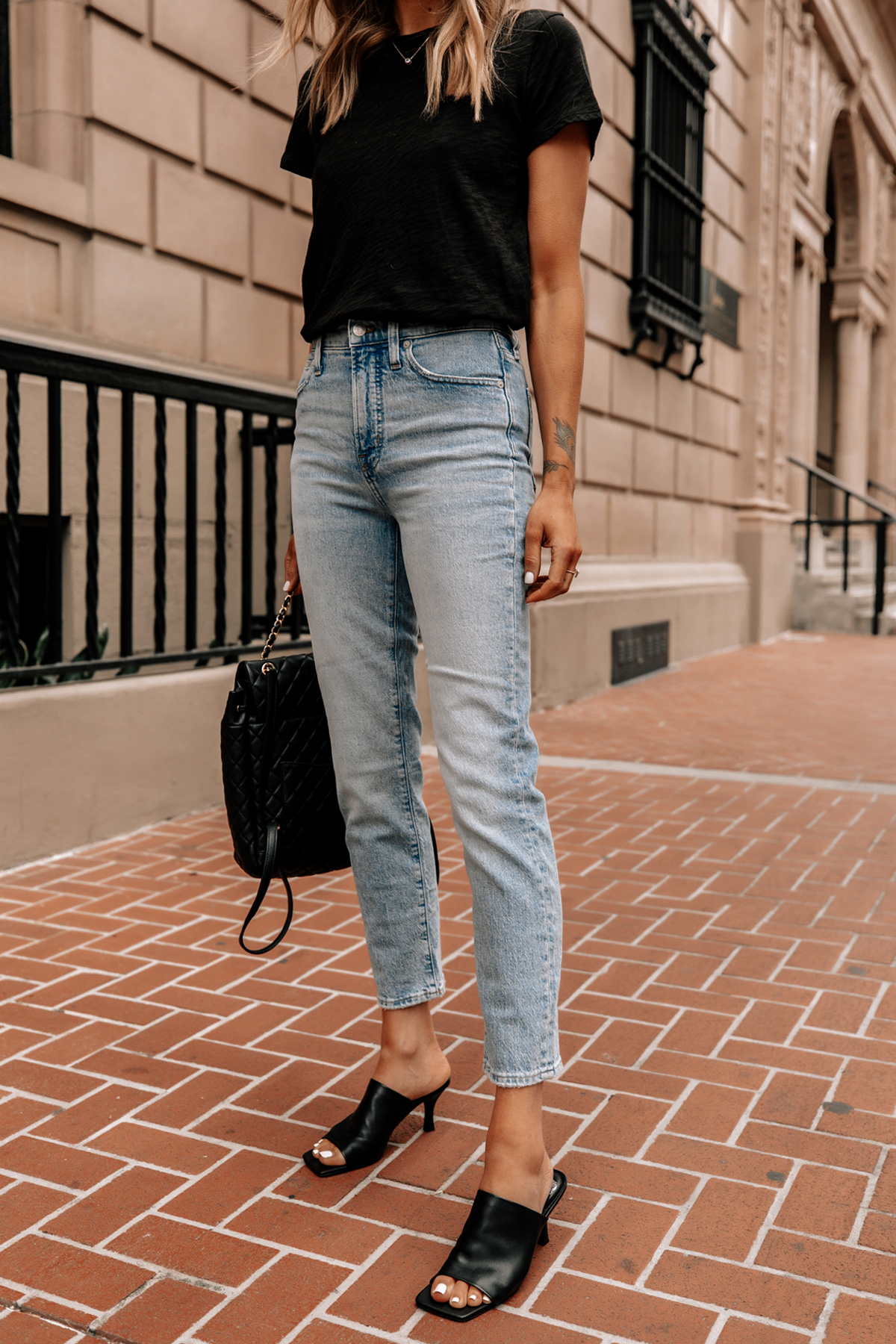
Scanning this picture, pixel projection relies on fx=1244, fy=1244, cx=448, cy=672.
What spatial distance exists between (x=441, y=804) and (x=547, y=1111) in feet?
8.84

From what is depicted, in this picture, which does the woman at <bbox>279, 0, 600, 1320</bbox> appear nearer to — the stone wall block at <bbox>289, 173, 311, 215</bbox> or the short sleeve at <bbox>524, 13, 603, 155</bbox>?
the short sleeve at <bbox>524, 13, 603, 155</bbox>

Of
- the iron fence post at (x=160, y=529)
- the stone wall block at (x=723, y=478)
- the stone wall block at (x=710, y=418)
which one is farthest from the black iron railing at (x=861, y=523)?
the iron fence post at (x=160, y=529)

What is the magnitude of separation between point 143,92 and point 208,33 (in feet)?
1.79

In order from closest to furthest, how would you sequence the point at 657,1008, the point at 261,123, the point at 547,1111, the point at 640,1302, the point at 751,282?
the point at 640,1302 < the point at 547,1111 < the point at 657,1008 < the point at 261,123 < the point at 751,282

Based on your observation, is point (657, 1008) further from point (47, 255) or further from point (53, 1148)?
point (47, 255)

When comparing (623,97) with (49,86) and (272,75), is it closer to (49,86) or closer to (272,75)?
(272,75)

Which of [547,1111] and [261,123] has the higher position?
[261,123]

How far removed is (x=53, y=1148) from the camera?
7.41 ft

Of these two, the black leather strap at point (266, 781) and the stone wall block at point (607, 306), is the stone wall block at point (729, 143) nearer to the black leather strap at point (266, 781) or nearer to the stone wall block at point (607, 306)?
the stone wall block at point (607, 306)

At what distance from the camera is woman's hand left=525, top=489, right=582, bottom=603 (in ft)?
6.14

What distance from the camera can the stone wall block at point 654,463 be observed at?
9859 millimetres

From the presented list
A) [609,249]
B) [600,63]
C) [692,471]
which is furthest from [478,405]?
[692,471]

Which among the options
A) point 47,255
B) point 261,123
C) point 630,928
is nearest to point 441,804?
point 630,928

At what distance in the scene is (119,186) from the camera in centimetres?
501
